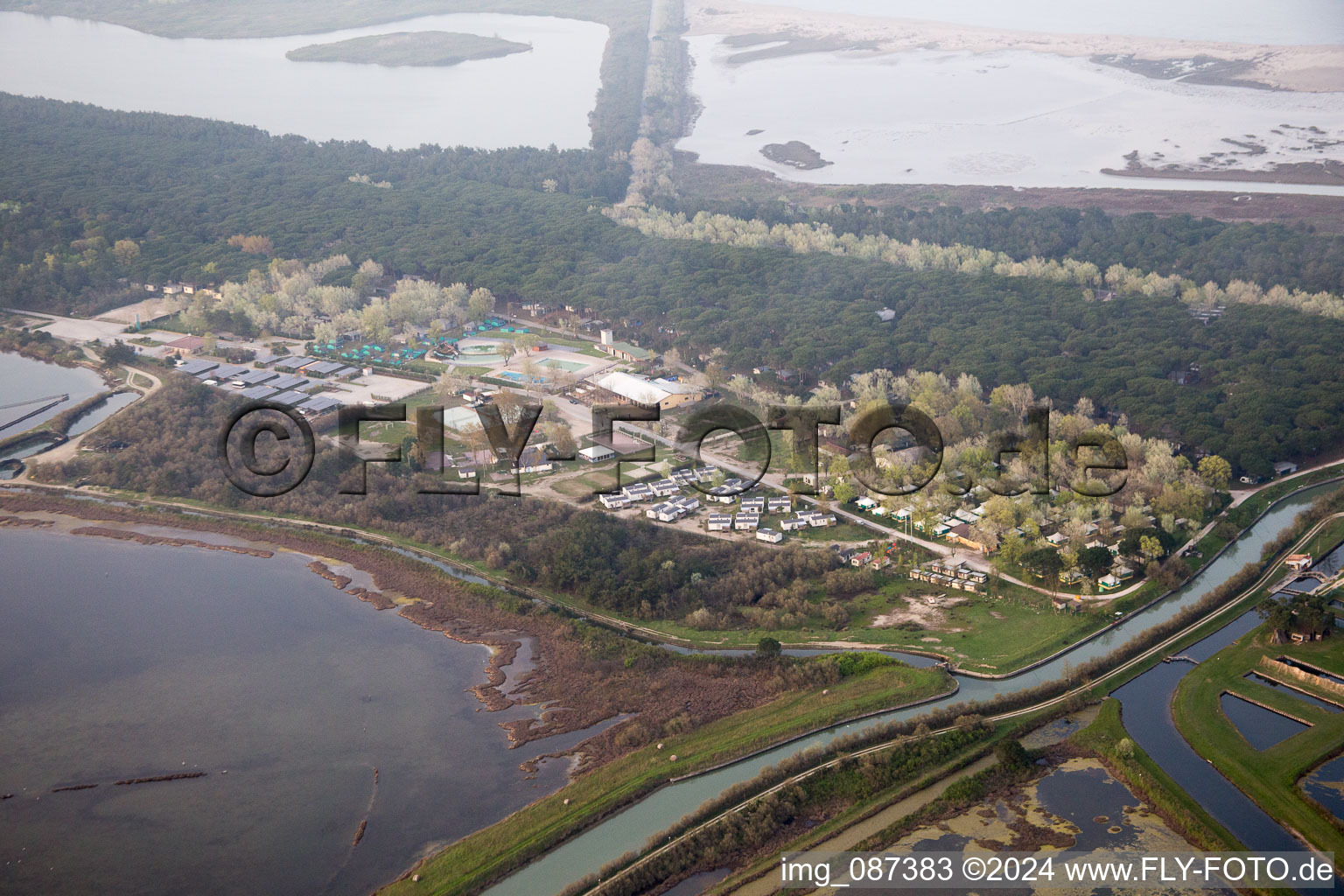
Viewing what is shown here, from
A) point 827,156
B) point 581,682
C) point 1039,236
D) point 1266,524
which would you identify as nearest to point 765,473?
point 581,682

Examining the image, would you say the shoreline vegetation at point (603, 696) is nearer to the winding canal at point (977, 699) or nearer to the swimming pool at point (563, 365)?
the winding canal at point (977, 699)

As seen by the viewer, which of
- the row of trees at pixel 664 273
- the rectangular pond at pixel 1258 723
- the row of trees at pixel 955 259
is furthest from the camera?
the row of trees at pixel 955 259

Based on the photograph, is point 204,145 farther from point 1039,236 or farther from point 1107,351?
point 1107,351

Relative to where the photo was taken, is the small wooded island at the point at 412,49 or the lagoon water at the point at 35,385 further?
the small wooded island at the point at 412,49

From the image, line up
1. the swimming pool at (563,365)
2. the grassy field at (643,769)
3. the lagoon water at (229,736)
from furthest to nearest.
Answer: the swimming pool at (563,365) < the lagoon water at (229,736) < the grassy field at (643,769)

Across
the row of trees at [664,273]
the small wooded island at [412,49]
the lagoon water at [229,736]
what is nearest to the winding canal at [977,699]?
the lagoon water at [229,736]

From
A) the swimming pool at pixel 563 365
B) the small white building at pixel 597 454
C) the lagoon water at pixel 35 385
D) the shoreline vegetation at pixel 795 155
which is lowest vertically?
the small white building at pixel 597 454
